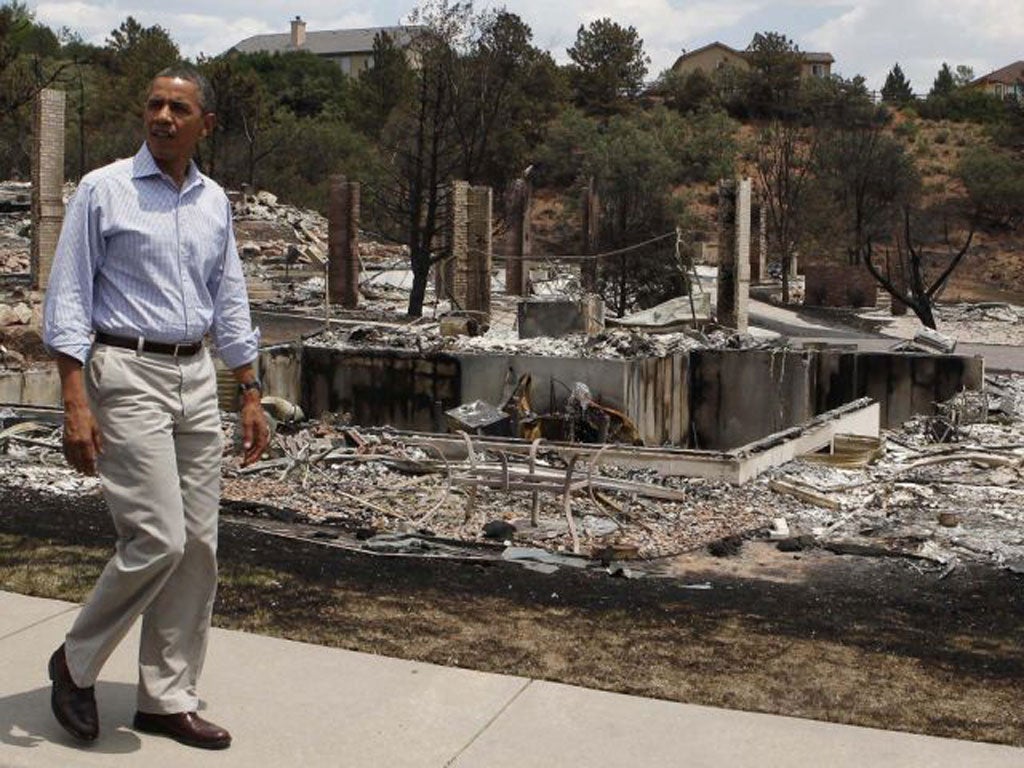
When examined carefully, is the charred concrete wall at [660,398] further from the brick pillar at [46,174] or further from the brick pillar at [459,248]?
the brick pillar at [46,174]

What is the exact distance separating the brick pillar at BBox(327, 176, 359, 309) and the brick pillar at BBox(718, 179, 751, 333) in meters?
9.85

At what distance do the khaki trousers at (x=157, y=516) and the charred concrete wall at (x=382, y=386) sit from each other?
15.4 meters

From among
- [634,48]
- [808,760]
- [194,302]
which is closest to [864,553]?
[808,760]

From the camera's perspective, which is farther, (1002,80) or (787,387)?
(1002,80)

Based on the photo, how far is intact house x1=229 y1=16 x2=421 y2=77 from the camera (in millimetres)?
115750

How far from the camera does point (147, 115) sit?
14.6 feet

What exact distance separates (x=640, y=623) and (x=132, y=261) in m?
2.84

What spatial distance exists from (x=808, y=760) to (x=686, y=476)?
8787 mm

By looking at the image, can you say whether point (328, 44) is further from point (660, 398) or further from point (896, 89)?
point (660, 398)

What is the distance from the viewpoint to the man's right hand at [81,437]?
418 centimetres

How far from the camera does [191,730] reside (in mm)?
4441

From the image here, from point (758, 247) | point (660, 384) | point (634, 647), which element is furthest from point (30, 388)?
point (758, 247)

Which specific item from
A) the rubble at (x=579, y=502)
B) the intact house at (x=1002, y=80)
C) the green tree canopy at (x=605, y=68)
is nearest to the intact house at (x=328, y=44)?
the green tree canopy at (x=605, y=68)

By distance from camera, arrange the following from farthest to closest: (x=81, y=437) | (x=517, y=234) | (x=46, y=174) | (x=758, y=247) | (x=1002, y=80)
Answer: (x=1002, y=80)
(x=758, y=247)
(x=517, y=234)
(x=46, y=174)
(x=81, y=437)
